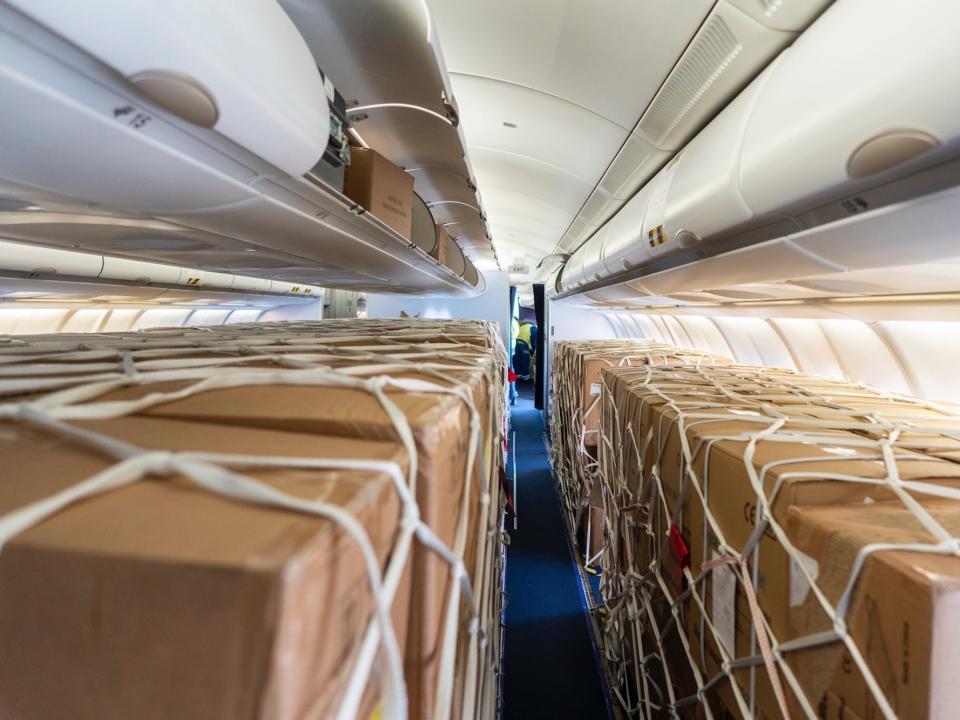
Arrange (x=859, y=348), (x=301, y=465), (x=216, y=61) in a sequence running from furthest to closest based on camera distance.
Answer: (x=859, y=348) < (x=216, y=61) < (x=301, y=465)

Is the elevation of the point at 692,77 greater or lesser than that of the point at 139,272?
greater

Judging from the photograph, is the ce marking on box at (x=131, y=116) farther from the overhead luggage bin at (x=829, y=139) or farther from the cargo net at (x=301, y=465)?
the overhead luggage bin at (x=829, y=139)

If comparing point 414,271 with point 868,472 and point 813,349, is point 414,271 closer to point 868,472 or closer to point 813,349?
point 868,472

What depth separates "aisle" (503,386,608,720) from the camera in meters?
2.38

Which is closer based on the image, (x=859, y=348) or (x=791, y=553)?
(x=791, y=553)

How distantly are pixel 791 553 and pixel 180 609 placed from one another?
3.02ft

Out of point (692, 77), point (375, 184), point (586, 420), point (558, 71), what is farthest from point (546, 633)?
point (558, 71)

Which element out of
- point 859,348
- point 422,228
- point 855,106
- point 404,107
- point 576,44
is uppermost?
point 576,44

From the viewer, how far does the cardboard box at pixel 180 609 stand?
281 mm

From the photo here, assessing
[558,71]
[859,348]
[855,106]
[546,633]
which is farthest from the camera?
[859,348]

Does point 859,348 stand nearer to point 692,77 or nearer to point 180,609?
point 692,77

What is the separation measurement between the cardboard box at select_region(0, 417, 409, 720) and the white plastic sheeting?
371 centimetres

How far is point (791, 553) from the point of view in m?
0.78

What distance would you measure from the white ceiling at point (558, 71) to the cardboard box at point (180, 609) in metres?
2.06
